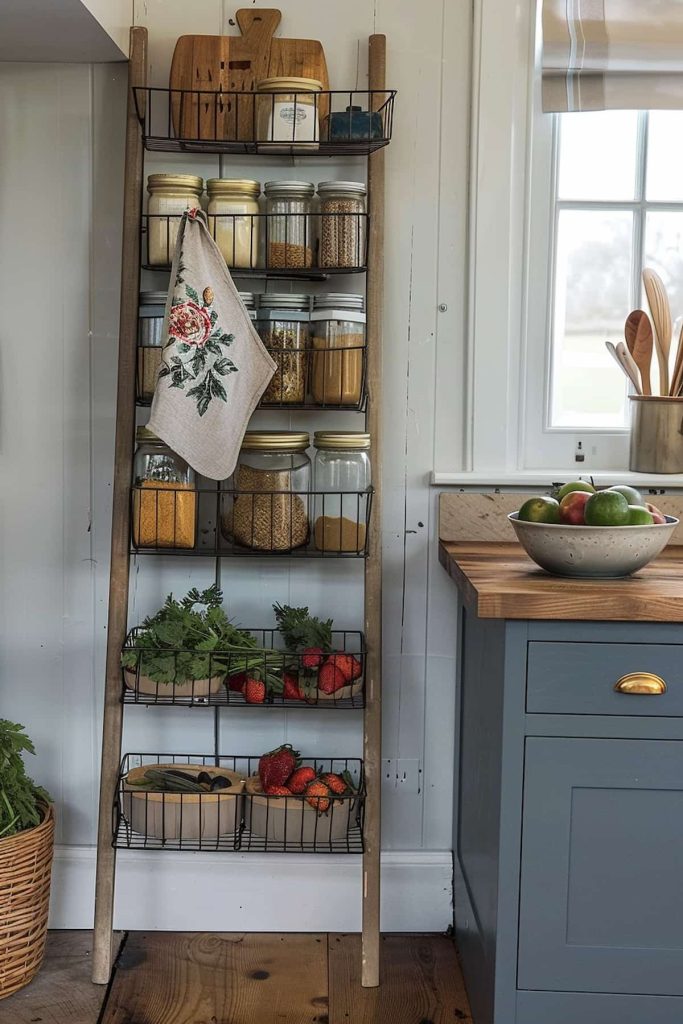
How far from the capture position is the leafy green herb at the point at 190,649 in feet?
7.30

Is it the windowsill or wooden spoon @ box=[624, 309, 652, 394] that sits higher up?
wooden spoon @ box=[624, 309, 652, 394]

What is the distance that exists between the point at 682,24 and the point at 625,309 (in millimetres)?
610

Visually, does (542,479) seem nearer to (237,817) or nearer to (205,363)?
(205,363)

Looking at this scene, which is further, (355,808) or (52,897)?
(52,897)

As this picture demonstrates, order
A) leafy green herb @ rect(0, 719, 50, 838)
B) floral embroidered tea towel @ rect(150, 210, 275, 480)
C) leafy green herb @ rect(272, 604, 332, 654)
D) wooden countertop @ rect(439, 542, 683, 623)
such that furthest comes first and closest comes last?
1. leafy green herb @ rect(272, 604, 332, 654)
2. leafy green herb @ rect(0, 719, 50, 838)
3. floral embroidered tea towel @ rect(150, 210, 275, 480)
4. wooden countertop @ rect(439, 542, 683, 623)

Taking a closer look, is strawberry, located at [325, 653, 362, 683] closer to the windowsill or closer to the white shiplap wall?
the white shiplap wall

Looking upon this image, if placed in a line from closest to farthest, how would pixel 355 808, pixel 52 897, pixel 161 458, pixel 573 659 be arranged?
pixel 573 659
pixel 161 458
pixel 355 808
pixel 52 897

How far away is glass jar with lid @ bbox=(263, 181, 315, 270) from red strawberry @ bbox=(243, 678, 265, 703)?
0.86 meters

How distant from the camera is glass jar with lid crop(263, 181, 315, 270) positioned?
2.24 meters

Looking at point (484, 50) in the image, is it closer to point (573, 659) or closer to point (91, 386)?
point (91, 386)

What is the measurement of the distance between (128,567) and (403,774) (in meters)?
0.82

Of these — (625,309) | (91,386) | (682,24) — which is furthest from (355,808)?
(682,24)

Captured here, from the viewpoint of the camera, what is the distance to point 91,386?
2.45 metres

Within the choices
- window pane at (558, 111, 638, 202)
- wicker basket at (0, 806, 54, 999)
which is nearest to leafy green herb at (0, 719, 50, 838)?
wicker basket at (0, 806, 54, 999)
